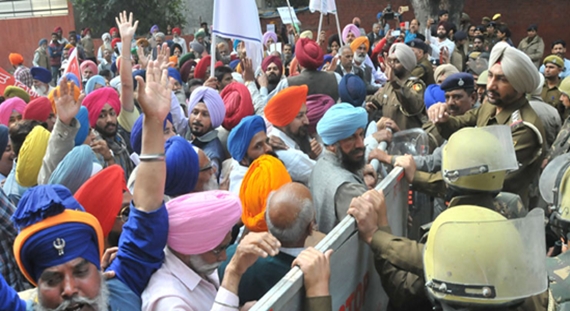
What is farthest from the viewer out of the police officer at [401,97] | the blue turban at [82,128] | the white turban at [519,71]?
the police officer at [401,97]

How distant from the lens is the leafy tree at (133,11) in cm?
2634

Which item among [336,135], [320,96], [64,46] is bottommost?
[64,46]

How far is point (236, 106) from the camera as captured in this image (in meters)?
5.83

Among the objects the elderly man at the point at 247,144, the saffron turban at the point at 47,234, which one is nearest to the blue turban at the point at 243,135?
the elderly man at the point at 247,144

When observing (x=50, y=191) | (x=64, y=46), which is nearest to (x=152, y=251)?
(x=50, y=191)

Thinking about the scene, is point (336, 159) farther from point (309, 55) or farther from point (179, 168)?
point (309, 55)

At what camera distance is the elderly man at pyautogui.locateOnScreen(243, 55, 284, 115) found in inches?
288

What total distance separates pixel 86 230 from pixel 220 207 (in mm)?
571

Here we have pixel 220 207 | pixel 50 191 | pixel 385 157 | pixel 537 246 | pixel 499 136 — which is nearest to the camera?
pixel 537 246

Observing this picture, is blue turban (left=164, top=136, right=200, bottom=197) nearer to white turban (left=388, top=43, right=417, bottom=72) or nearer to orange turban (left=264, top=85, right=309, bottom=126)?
orange turban (left=264, top=85, right=309, bottom=126)

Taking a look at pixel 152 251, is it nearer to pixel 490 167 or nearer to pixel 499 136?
pixel 490 167

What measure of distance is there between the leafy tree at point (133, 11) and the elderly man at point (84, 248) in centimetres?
2524

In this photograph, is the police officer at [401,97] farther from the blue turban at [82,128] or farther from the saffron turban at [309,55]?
the blue turban at [82,128]

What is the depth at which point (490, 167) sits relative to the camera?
2865mm
